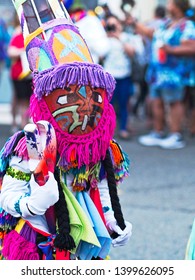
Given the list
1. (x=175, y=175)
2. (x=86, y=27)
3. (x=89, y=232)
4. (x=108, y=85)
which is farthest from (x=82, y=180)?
(x=86, y=27)

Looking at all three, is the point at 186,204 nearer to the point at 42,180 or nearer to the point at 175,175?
the point at 175,175

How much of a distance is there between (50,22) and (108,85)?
1.23 feet

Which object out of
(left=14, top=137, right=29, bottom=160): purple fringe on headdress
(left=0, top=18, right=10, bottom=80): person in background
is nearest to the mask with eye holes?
(left=14, top=137, right=29, bottom=160): purple fringe on headdress

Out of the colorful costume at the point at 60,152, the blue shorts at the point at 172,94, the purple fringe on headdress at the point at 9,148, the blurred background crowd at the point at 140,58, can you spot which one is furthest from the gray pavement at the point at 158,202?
the purple fringe on headdress at the point at 9,148

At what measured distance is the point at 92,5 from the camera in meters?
10.3

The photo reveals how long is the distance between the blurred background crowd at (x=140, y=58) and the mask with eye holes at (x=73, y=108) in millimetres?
4622

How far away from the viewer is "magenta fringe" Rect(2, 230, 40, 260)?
2.89 m

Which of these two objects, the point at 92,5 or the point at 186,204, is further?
the point at 92,5

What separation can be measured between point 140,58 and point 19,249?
6561 millimetres

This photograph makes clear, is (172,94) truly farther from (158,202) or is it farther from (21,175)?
(21,175)

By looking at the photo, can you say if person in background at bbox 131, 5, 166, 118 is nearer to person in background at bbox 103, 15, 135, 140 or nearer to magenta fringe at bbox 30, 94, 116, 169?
person in background at bbox 103, 15, 135, 140
